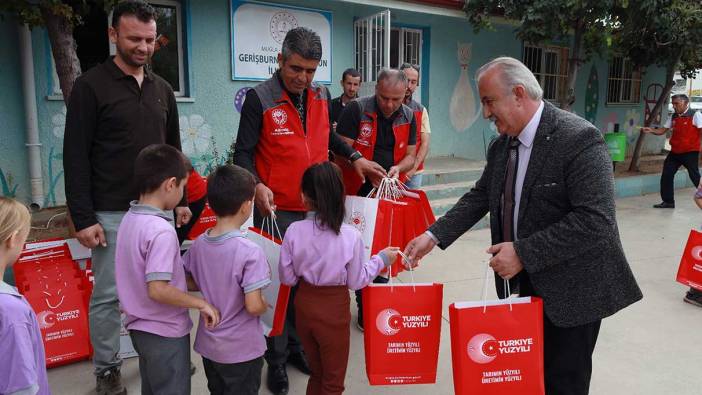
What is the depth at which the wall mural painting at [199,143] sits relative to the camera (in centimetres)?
676

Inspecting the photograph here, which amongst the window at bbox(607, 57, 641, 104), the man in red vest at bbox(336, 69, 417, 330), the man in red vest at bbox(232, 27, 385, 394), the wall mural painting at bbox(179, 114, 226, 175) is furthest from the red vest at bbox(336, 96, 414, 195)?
the window at bbox(607, 57, 641, 104)

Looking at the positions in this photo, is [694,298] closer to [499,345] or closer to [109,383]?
[499,345]

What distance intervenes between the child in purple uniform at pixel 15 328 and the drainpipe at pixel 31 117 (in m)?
4.79

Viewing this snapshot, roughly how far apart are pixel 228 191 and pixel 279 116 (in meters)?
0.84

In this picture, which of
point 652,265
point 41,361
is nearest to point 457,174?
point 652,265

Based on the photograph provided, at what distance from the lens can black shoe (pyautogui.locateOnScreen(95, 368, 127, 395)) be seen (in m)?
2.73

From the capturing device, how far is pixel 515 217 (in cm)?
200

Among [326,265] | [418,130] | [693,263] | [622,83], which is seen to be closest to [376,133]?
[418,130]

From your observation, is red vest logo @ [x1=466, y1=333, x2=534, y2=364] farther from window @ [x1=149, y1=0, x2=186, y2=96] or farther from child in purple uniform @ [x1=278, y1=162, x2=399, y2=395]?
window @ [x1=149, y1=0, x2=186, y2=96]

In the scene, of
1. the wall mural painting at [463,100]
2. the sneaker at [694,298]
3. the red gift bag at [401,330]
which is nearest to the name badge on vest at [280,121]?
the red gift bag at [401,330]

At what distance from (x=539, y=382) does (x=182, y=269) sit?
1.43 meters

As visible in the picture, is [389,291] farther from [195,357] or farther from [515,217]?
[195,357]

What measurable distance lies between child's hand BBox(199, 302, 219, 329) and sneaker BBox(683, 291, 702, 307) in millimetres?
4011

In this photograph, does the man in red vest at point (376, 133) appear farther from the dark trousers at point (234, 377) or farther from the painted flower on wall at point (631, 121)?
the painted flower on wall at point (631, 121)
